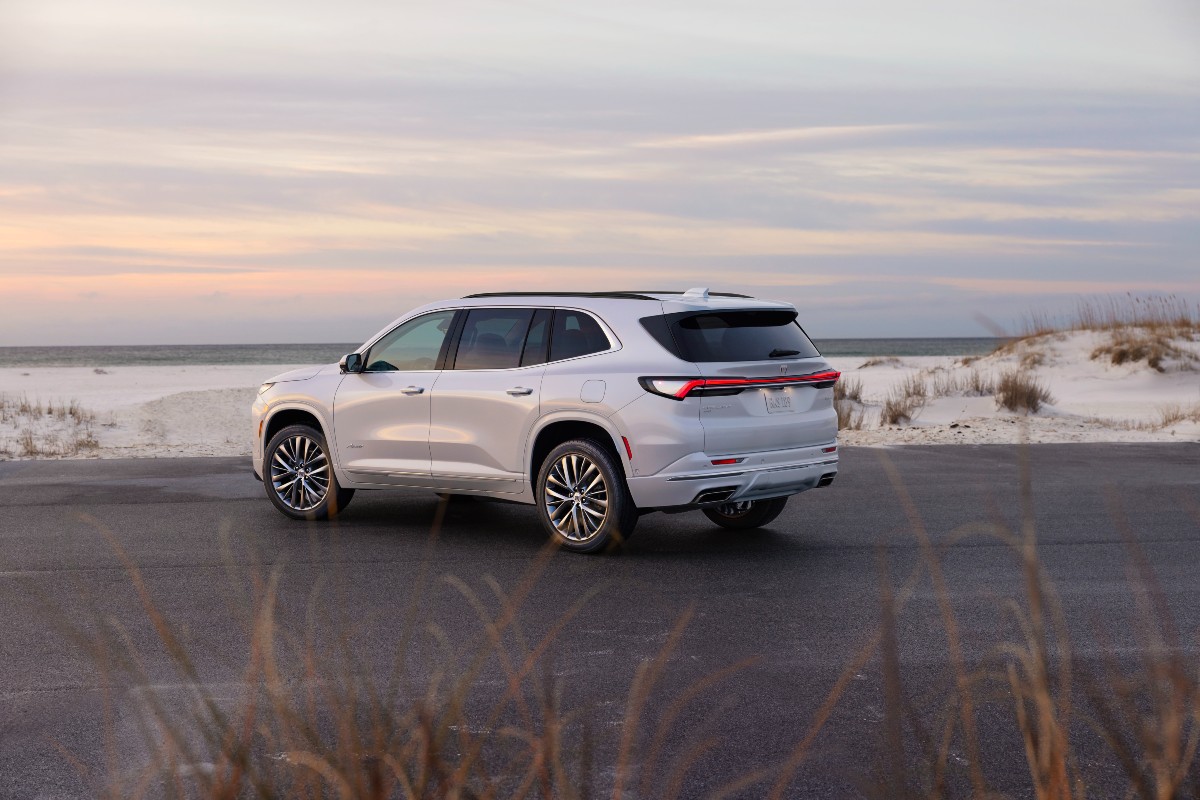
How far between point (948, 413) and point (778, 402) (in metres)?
15.6

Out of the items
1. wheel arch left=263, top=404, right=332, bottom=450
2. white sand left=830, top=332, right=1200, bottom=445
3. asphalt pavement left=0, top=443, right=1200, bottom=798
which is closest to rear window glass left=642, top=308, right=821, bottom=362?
asphalt pavement left=0, top=443, right=1200, bottom=798

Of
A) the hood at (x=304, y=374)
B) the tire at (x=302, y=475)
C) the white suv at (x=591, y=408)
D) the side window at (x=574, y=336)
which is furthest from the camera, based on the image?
the hood at (x=304, y=374)

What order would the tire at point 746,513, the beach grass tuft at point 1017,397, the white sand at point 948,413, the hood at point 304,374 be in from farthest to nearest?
the beach grass tuft at point 1017,397 → the white sand at point 948,413 → the hood at point 304,374 → the tire at point 746,513

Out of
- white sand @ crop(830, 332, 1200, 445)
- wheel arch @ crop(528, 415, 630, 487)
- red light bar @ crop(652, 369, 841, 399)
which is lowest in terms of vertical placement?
white sand @ crop(830, 332, 1200, 445)

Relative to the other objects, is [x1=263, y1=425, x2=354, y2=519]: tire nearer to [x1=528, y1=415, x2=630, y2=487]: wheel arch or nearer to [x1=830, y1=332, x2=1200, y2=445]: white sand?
[x1=528, y1=415, x2=630, y2=487]: wheel arch

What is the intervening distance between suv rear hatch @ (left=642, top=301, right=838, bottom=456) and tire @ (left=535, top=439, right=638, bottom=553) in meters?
0.79

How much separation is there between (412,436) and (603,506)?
2.07 meters

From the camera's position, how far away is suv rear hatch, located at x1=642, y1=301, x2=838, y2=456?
29.1 feet

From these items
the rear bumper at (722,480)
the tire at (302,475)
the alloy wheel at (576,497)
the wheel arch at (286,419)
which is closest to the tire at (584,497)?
the alloy wheel at (576,497)

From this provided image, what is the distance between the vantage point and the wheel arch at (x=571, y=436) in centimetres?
906

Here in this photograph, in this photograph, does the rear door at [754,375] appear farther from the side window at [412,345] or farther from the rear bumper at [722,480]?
the side window at [412,345]

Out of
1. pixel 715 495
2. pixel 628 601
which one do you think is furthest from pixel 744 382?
pixel 628 601

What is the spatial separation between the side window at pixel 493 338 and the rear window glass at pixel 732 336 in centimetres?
128

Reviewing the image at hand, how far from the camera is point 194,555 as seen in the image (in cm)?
933
